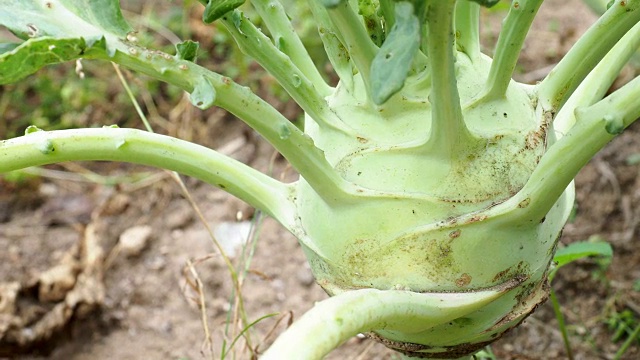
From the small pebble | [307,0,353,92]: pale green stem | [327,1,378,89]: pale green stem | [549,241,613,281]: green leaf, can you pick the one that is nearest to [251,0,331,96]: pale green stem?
[307,0,353,92]: pale green stem

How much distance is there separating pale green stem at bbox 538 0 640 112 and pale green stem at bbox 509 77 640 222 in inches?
5.7

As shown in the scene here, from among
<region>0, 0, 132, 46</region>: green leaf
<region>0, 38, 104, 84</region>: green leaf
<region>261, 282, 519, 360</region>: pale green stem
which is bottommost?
<region>261, 282, 519, 360</region>: pale green stem

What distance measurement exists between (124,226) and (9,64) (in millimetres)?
1467

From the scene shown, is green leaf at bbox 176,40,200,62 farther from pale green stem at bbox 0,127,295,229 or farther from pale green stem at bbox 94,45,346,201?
pale green stem at bbox 0,127,295,229

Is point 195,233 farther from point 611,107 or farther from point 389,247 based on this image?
point 611,107

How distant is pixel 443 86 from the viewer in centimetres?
84

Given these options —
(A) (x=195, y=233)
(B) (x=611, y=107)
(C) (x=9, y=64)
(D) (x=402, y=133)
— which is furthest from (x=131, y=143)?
(A) (x=195, y=233)

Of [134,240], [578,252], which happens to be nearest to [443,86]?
[578,252]

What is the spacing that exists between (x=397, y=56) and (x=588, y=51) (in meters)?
0.40

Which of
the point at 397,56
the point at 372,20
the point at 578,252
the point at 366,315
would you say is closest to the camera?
the point at 397,56

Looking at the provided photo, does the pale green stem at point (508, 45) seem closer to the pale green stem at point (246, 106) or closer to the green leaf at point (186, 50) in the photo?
the pale green stem at point (246, 106)

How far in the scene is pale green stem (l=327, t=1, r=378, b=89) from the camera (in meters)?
0.89

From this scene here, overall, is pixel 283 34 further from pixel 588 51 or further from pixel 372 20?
pixel 588 51

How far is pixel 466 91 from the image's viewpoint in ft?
3.30
